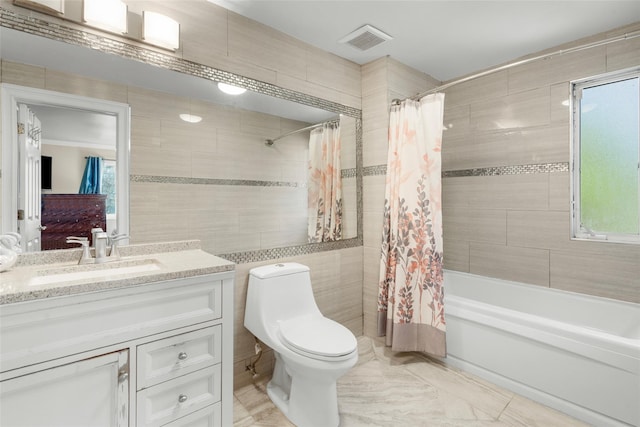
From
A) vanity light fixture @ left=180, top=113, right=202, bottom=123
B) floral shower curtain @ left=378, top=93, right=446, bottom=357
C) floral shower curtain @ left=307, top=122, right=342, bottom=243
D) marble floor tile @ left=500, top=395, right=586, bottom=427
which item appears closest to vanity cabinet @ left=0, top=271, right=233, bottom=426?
vanity light fixture @ left=180, top=113, right=202, bottom=123

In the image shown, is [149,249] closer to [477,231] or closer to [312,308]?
[312,308]

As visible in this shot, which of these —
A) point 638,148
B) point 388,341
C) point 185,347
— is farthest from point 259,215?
point 638,148

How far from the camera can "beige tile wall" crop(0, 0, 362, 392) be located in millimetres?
1609

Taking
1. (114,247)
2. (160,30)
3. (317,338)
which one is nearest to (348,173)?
(317,338)

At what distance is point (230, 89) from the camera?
6.27 feet

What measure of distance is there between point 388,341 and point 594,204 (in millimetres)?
1815

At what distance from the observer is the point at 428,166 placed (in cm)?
228

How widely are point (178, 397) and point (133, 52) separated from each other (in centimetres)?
→ 163

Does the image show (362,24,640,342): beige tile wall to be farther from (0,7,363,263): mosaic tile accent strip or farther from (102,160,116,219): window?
(102,160,116,219): window

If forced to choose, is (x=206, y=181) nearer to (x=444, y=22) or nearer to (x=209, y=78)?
(x=209, y=78)

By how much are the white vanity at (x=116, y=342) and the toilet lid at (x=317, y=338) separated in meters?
0.37

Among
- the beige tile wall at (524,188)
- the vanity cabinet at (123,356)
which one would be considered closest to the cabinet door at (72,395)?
the vanity cabinet at (123,356)

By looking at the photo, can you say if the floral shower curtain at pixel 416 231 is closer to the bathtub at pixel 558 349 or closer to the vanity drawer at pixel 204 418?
the bathtub at pixel 558 349

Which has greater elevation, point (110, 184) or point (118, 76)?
point (118, 76)
